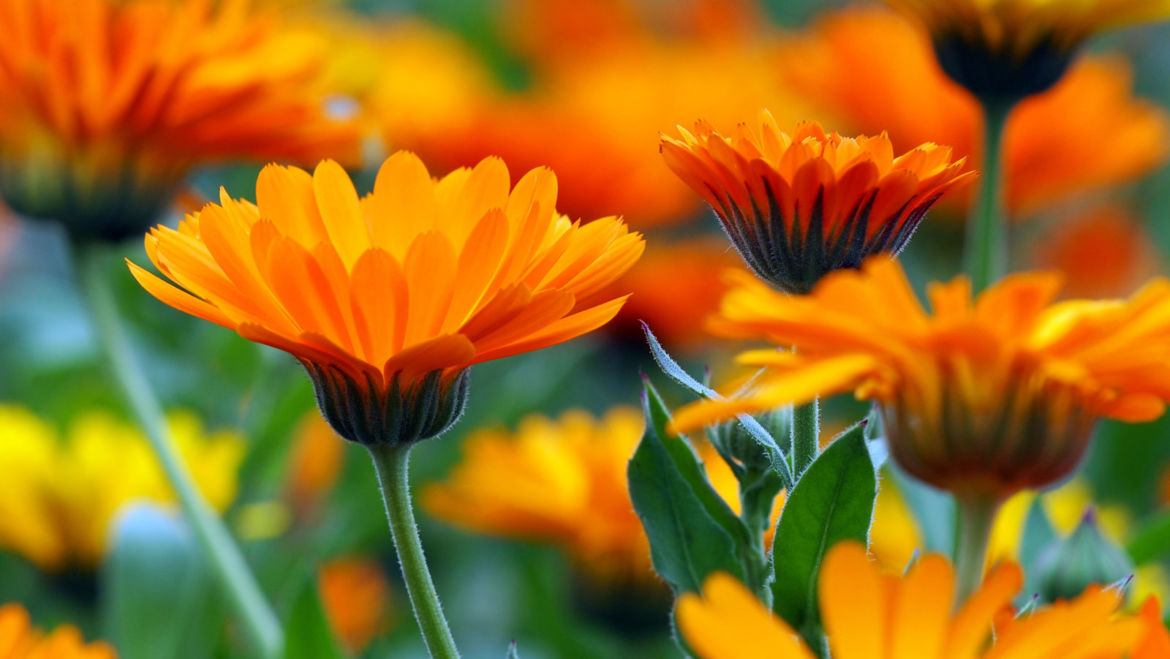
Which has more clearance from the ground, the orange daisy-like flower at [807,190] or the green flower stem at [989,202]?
the orange daisy-like flower at [807,190]

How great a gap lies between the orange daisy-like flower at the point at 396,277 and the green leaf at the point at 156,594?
38 centimetres

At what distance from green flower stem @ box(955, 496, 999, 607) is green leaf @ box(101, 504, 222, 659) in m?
0.51

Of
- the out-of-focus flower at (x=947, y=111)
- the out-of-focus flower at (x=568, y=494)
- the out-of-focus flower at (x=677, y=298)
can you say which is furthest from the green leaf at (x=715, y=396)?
the out-of-focus flower at (x=677, y=298)

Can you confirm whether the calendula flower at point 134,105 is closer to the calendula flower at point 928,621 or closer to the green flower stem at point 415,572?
the green flower stem at point 415,572

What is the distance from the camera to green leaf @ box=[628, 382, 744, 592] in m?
0.44

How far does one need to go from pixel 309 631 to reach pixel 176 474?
120mm

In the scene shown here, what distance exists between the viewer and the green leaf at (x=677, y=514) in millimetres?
435

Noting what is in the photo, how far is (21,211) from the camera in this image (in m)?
0.73

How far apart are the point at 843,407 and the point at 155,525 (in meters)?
0.78

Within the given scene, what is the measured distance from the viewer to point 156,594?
76 cm

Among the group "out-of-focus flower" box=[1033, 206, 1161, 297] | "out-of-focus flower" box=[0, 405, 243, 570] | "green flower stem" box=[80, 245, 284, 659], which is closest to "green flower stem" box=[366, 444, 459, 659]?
"green flower stem" box=[80, 245, 284, 659]

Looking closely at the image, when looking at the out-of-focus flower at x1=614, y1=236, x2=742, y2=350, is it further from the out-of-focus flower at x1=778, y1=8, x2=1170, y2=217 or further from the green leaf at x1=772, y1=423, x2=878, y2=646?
the green leaf at x1=772, y1=423, x2=878, y2=646

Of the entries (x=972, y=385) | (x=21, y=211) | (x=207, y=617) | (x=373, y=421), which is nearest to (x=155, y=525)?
(x=207, y=617)

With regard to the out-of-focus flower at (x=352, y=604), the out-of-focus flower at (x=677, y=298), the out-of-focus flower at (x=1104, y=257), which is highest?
the out-of-focus flower at (x=677, y=298)
